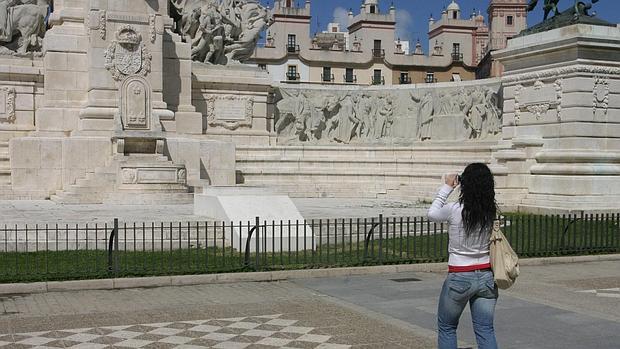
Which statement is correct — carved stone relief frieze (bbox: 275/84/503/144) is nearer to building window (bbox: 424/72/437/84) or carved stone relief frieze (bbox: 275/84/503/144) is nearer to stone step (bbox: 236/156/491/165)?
stone step (bbox: 236/156/491/165)

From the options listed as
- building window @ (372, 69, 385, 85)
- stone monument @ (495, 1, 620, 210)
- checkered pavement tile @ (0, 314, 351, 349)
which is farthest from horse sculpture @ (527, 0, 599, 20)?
building window @ (372, 69, 385, 85)

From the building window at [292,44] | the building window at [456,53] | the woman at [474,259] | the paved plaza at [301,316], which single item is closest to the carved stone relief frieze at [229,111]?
the paved plaza at [301,316]

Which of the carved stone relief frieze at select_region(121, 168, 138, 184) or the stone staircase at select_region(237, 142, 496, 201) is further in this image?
the stone staircase at select_region(237, 142, 496, 201)

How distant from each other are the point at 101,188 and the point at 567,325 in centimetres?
1336

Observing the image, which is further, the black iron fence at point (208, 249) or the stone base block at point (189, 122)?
the stone base block at point (189, 122)

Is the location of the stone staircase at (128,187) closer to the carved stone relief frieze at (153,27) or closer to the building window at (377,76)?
the carved stone relief frieze at (153,27)

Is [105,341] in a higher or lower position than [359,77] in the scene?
lower

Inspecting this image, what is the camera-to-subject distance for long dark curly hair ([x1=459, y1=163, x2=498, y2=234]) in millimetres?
5773

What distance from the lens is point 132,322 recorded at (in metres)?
8.23

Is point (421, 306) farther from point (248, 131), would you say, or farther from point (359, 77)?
point (359, 77)

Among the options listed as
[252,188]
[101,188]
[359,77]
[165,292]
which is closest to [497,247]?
[165,292]

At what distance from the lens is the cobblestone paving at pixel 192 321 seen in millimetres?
7410

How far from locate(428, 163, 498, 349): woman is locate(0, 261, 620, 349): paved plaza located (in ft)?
5.20

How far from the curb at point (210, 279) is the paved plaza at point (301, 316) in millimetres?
164
